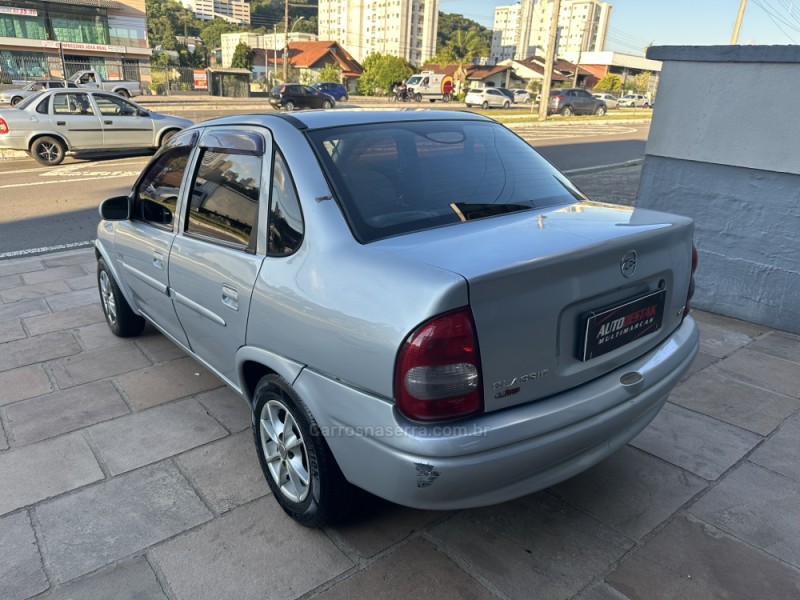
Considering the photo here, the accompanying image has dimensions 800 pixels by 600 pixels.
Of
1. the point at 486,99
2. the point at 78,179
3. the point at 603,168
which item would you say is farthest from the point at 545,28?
the point at 78,179

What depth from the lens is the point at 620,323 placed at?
2258mm

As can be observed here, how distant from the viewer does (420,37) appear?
5202 inches

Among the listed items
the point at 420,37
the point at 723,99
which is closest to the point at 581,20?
the point at 420,37

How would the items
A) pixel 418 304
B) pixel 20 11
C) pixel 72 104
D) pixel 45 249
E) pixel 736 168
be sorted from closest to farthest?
pixel 418 304 < pixel 736 168 < pixel 45 249 < pixel 72 104 < pixel 20 11

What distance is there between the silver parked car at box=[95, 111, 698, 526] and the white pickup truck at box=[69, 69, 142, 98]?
3187cm

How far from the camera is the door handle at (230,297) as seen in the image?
2.63 metres

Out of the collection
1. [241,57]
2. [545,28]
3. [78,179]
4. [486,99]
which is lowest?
[78,179]

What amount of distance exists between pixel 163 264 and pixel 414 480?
82.8 inches

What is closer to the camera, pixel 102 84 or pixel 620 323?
pixel 620 323

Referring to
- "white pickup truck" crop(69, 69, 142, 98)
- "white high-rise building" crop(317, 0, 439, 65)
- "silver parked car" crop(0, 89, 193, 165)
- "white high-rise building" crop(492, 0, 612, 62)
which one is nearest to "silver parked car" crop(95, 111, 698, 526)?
"silver parked car" crop(0, 89, 193, 165)

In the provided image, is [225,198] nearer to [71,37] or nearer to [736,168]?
[736,168]

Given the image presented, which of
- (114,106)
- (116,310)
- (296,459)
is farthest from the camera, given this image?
(114,106)

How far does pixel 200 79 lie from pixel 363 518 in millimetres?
53871

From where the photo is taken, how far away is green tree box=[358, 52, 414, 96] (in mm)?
59375
